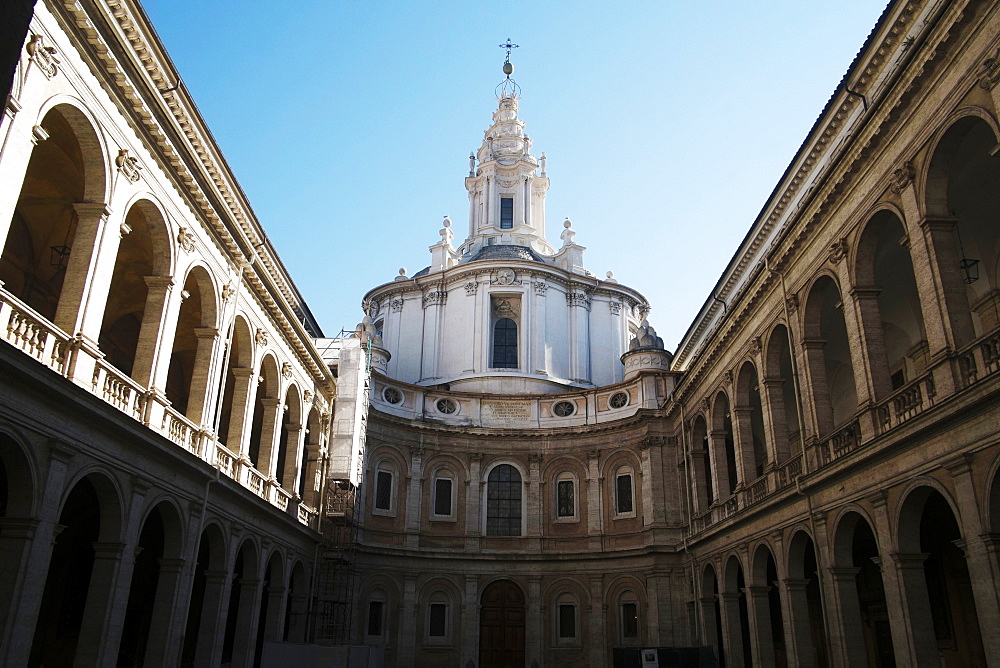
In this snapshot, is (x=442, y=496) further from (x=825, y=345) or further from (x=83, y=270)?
(x=83, y=270)

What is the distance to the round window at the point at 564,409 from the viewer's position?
36.3 meters

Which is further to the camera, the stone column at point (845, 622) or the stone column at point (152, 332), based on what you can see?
the stone column at point (845, 622)

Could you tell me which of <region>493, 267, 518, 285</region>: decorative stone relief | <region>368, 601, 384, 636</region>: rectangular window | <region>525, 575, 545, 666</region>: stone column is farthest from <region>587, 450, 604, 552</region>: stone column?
<region>493, 267, 518, 285</region>: decorative stone relief

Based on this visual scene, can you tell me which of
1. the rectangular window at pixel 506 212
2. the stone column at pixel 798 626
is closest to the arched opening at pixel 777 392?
the stone column at pixel 798 626

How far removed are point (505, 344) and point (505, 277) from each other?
3.21m

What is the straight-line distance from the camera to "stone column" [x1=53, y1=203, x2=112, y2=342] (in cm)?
1366

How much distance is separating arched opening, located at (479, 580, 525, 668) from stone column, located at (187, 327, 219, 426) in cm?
1744

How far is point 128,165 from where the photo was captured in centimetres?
1518

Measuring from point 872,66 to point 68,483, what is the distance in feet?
60.5

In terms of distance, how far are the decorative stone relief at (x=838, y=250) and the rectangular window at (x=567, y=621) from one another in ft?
66.1

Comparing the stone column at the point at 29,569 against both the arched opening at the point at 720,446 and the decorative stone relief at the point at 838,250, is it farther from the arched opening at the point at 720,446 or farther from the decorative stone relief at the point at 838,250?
the arched opening at the point at 720,446

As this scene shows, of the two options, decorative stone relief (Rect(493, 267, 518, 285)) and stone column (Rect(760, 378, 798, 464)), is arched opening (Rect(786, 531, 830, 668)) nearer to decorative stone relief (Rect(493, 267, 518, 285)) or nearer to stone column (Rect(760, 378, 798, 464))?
stone column (Rect(760, 378, 798, 464))

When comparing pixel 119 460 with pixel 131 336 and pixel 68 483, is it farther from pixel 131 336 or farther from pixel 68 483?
pixel 131 336

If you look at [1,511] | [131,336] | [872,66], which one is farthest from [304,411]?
[872,66]
